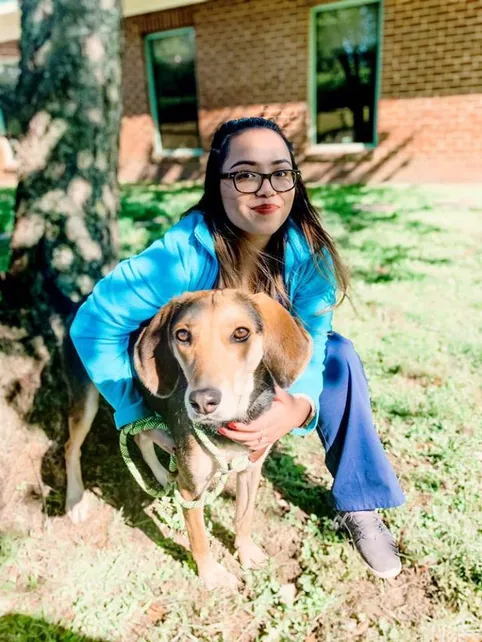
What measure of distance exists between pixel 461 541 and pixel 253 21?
10.9 meters

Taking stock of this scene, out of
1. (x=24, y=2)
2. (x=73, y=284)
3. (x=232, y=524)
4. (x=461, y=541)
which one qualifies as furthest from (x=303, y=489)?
(x=24, y=2)

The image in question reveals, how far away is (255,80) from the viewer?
1074 centimetres

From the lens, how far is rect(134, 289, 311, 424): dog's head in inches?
69.4

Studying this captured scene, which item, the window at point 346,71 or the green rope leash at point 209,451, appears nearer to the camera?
the green rope leash at point 209,451

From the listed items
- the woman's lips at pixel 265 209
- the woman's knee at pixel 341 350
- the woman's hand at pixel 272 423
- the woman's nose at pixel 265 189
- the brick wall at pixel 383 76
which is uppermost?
the brick wall at pixel 383 76

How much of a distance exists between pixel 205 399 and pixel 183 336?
11.7 inches

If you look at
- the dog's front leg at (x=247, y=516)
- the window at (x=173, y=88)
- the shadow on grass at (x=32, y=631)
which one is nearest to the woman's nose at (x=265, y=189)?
the dog's front leg at (x=247, y=516)

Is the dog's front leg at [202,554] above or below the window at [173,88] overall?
below

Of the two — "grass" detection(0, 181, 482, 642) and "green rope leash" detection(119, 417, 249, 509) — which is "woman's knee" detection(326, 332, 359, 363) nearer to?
"green rope leash" detection(119, 417, 249, 509)

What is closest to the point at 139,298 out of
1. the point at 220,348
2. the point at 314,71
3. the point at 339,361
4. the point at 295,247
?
the point at 220,348

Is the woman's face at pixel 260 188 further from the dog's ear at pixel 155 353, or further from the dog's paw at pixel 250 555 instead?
the dog's paw at pixel 250 555

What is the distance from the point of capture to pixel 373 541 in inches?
90.5

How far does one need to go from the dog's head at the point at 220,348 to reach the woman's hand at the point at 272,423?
8cm

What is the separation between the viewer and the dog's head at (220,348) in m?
1.76
